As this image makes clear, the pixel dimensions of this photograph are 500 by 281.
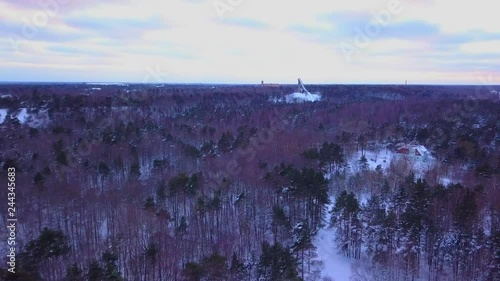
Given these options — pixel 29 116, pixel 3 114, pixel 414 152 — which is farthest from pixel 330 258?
pixel 3 114

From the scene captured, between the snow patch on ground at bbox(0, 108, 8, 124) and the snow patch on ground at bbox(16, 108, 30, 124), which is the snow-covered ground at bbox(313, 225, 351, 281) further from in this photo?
the snow patch on ground at bbox(0, 108, 8, 124)

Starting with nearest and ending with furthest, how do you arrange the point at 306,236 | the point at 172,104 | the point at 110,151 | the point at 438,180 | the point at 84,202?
the point at 306,236 < the point at 84,202 < the point at 438,180 < the point at 110,151 < the point at 172,104

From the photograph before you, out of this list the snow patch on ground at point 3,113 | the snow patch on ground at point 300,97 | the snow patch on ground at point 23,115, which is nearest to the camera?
the snow patch on ground at point 3,113

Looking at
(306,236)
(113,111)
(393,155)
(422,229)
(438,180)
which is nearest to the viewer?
(306,236)

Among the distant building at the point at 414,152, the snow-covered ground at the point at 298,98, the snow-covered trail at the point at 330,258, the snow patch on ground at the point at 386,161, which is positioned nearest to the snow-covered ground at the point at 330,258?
the snow-covered trail at the point at 330,258

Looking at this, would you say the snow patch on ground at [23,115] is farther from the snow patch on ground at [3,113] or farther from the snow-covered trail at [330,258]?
the snow-covered trail at [330,258]

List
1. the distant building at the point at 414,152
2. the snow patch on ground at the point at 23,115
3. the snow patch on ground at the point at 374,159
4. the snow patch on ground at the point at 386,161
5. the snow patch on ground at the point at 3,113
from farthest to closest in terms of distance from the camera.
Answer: the snow patch on ground at the point at 23,115 → the snow patch on ground at the point at 3,113 → the distant building at the point at 414,152 → the snow patch on ground at the point at 374,159 → the snow patch on ground at the point at 386,161

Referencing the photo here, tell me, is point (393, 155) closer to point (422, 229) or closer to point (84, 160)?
point (422, 229)

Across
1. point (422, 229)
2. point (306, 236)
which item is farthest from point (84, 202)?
point (422, 229)
